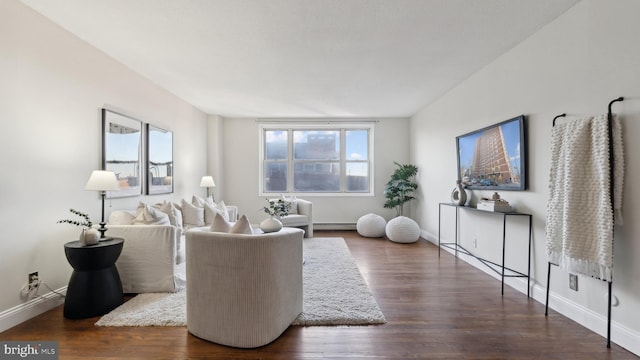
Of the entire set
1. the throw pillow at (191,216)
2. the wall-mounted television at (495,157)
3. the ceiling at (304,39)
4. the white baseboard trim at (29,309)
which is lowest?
the white baseboard trim at (29,309)

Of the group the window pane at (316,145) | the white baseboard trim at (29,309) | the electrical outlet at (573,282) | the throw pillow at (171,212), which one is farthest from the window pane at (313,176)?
the electrical outlet at (573,282)

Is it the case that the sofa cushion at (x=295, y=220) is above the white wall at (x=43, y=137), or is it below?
below

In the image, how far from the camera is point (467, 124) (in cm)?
395

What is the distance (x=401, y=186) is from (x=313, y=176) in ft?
6.57

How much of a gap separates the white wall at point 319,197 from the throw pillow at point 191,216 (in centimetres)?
219

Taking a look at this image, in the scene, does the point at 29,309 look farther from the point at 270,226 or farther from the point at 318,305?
the point at 318,305

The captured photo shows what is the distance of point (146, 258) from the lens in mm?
2789

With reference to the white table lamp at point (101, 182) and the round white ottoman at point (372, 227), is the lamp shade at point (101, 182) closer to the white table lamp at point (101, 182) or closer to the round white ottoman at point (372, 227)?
the white table lamp at point (101, 182)

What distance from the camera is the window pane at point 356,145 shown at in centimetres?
666

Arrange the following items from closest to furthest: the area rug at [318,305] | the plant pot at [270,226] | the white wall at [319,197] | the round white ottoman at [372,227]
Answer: the area rug at [318,305] < the plant pot at [270,226] < the round white ottoman at [372,227] < the white wall at [319,197]

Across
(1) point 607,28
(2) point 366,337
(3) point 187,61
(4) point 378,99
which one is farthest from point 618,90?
(3) point 187,61

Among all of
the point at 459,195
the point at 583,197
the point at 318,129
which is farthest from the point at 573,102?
the point at 318,129

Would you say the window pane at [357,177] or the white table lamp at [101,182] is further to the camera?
the window pane at [357,177]

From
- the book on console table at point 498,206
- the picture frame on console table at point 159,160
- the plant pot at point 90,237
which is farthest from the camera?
the picture frame on console table at point 159,160
